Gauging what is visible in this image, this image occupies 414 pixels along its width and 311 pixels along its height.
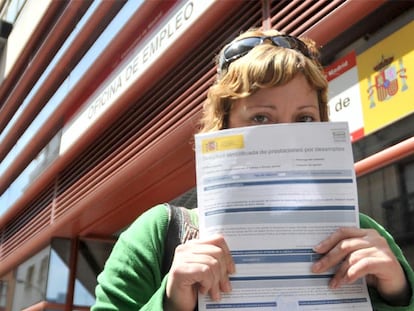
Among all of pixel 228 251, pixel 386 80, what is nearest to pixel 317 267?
pixel 228 251

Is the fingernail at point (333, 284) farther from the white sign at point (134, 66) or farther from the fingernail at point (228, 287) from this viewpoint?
the white sign at point (134, 66)

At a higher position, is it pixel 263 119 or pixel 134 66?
pixel 134 66

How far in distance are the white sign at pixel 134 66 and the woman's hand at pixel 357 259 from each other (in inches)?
120

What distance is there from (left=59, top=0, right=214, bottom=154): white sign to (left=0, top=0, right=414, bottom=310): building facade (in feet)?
0.05

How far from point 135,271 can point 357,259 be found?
16.2 inches

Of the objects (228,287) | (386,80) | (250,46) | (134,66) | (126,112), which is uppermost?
(134,66)

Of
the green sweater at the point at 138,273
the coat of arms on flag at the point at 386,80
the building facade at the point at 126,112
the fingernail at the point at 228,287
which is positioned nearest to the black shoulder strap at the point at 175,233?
the green sweater at the point at 138,273

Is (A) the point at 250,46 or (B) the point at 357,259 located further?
(A) the point at 250,46

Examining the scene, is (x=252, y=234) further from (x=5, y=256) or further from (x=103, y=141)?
(x=5, y=256)

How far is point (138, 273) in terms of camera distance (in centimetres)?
104

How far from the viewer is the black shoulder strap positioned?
3.50ft

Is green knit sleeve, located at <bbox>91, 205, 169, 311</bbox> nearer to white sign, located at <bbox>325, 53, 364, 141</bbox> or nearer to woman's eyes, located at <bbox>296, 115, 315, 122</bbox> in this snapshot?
woman's eyes, located at <bbox>296, 115, 315, 122</bbox>

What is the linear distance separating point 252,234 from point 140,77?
3.71 metres

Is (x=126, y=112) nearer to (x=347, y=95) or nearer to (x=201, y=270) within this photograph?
(x=347, y=95)
